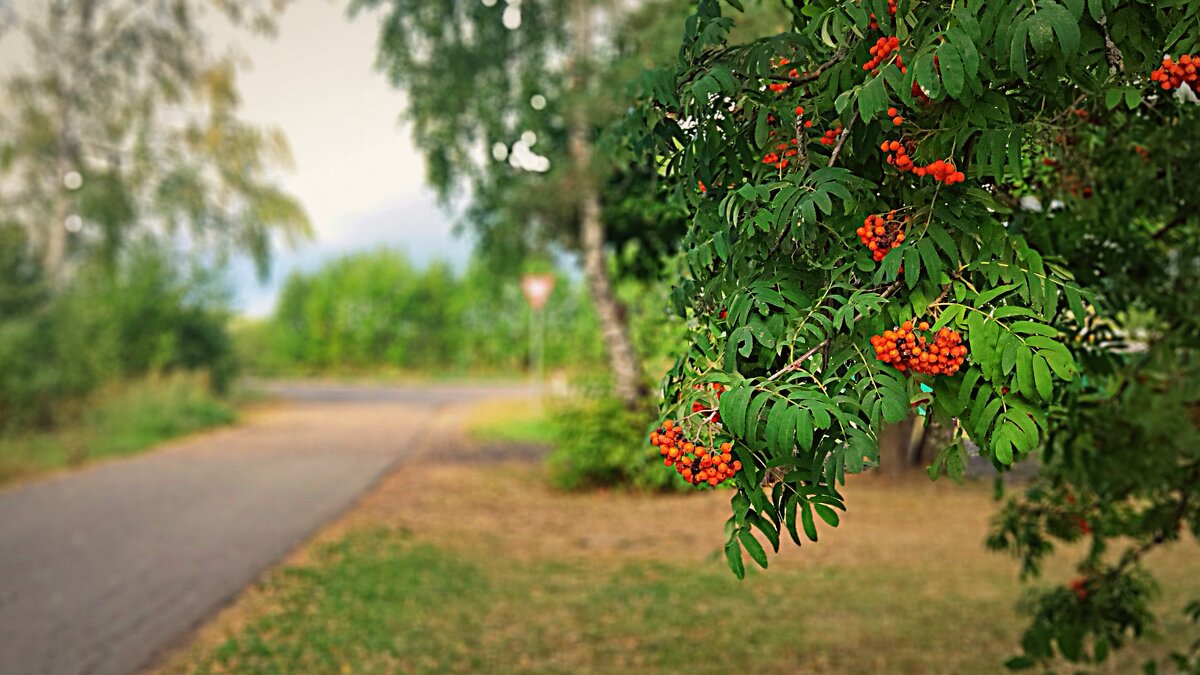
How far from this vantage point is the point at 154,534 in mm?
9234

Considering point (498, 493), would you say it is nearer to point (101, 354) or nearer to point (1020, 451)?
point (101, 354)

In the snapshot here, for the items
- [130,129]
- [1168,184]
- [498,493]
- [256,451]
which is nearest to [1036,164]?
[1168,184]

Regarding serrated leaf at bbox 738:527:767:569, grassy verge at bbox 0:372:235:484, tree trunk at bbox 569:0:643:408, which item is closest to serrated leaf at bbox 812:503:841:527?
serrated leaf at bbox 738:527:767:569

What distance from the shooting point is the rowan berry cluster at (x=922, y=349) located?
185 cm

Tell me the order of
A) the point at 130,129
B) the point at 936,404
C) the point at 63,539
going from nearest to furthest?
the point at 936,404, the point at 63,539, the point at 130,129

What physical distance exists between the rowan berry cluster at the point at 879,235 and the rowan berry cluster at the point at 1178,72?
521 mm

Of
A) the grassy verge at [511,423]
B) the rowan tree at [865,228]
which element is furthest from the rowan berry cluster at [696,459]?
the grassy verge at [511,423]

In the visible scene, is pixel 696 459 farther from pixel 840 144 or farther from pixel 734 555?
pixel 840 144

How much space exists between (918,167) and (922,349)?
37 centimetres

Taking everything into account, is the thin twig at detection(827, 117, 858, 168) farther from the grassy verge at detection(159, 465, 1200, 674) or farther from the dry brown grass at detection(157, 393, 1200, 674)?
the grassy verge at detection(159, 465, 1200, 674)

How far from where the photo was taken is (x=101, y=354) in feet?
59.2

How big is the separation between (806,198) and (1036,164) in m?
1.54

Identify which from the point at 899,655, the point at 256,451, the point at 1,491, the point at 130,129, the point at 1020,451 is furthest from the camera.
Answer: the point at 130,129

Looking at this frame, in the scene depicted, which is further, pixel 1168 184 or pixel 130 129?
pixel 130 129
